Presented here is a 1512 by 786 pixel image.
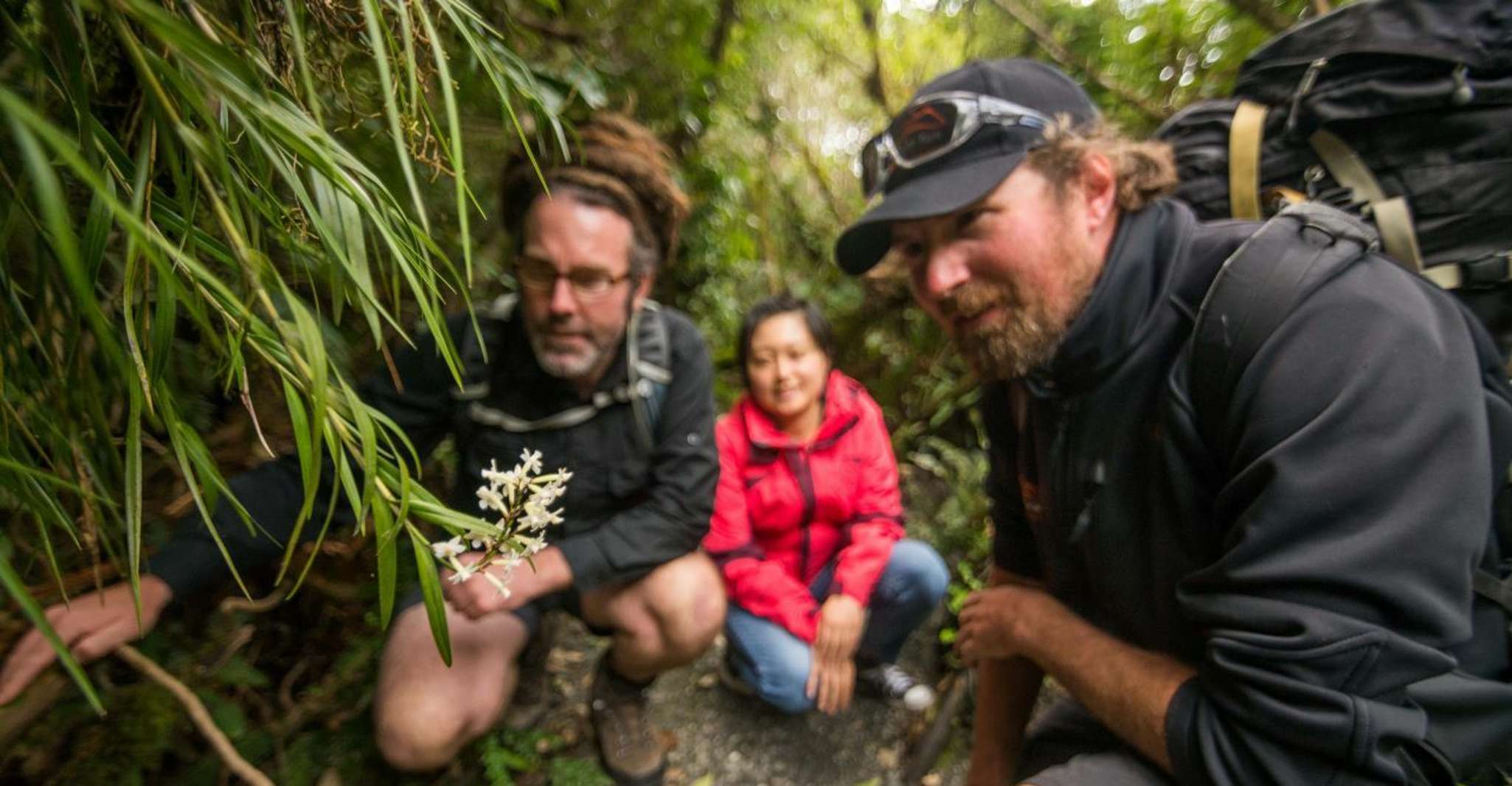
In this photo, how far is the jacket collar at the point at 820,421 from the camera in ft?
9.86

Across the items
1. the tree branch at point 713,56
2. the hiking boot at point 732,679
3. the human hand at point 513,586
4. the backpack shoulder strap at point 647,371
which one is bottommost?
the hiking boot at point 732,679

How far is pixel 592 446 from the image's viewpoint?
8.04ft

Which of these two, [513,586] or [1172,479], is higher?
[1172,479]

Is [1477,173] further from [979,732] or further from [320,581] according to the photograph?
[320,581]

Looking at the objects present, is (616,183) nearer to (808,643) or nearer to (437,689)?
(437,689)

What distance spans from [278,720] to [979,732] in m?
2.27

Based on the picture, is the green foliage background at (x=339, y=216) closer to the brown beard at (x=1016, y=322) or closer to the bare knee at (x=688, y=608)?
the bare knee at (x=688, y=608)

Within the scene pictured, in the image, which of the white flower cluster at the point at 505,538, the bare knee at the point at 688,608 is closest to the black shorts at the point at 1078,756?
the bare knee at the point at 688,608

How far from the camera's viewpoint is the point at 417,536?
690 mm

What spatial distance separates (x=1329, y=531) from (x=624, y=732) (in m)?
2.34

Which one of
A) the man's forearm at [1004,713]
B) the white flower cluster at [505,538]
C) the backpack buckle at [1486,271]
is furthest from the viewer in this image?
the man's forearm at [1004,713]

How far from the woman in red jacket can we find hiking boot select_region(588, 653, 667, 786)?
0.49 metres

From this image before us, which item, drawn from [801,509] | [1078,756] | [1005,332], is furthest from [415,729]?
[1005,332]

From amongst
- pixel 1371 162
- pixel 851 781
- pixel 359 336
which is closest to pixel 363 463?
pixel 1371 162
